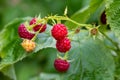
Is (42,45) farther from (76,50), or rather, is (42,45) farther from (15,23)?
(15,23)

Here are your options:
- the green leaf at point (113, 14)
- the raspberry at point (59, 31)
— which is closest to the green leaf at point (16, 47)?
the raspberry at point (59, 31)

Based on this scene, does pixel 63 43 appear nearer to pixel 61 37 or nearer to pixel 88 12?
pixel 61 37

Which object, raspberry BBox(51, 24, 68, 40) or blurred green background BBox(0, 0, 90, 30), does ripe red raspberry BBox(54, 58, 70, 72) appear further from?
blurred green background BBox(0, 0, 90, 30)

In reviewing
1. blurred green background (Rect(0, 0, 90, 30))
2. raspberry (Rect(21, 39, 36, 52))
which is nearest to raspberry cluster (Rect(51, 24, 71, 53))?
raspberry (Rect(21, 39, 36, 52))

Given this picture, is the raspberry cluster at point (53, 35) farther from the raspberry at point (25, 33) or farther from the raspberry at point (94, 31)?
the raspberry at point (94, 31)

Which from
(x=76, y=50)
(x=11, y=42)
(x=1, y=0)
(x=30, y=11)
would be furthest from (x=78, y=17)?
(x=1, y=0)
